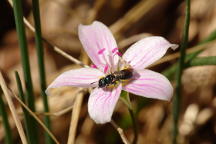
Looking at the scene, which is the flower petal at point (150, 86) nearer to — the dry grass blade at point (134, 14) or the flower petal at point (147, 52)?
the flower petal at point (147, 52)

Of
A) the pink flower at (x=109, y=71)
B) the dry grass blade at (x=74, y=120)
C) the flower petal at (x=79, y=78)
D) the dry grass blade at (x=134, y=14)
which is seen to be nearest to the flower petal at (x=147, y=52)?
the pink flower at (x=109, y=71)

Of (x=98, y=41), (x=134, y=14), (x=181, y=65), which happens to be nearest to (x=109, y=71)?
(x=98, y=41)

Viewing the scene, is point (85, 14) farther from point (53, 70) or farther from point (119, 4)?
point (53, 70)

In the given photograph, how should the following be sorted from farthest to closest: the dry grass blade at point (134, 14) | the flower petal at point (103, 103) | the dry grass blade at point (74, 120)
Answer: the dry grass blade at point (134, 14), the dry grass blade at point (74, 120), the flower petal at point (103, 103)

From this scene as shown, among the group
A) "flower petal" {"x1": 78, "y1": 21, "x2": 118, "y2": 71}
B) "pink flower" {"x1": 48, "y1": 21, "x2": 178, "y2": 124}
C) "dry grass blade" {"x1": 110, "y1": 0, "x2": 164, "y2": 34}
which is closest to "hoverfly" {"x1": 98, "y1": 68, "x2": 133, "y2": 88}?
"pink flower" {"x1": 48, "y1": 21, "x2": 178, "y2": 124}

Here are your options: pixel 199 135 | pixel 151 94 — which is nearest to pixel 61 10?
pixel 199 135

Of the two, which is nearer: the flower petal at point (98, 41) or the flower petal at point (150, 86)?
the flower petal at point (150, 86)

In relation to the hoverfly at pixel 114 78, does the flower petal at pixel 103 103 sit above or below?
below
